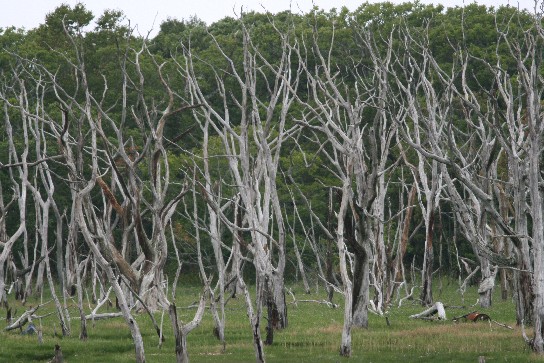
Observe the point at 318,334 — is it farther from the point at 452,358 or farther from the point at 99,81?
the point at 99,81

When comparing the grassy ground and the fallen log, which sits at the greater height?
the fallen log

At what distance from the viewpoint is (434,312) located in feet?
102

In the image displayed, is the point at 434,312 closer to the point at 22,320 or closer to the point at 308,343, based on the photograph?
the point at 308,343

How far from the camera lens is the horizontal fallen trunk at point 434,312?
99.3 ft

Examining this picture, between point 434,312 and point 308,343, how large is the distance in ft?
22.5

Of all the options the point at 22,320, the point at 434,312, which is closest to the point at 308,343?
the point at 434,312

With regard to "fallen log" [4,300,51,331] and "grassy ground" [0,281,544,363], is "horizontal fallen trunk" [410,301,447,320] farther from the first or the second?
"fallen log" [4,300,51,331]

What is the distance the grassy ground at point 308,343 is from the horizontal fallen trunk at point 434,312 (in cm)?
45

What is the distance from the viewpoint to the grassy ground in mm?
23016

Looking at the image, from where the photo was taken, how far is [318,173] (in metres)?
55.2

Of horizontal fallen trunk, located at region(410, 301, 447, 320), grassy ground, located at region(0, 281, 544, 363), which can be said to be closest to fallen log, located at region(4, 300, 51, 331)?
grassy ground, located at region(0, 281, 544, 363)

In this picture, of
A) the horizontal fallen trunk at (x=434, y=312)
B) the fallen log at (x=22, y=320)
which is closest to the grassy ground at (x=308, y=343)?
the fallen log at (x=22, y=320)

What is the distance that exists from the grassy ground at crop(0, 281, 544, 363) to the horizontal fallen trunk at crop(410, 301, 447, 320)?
1.48ft

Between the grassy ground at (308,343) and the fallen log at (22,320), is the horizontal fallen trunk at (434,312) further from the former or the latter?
the fallen log at (22,320)
